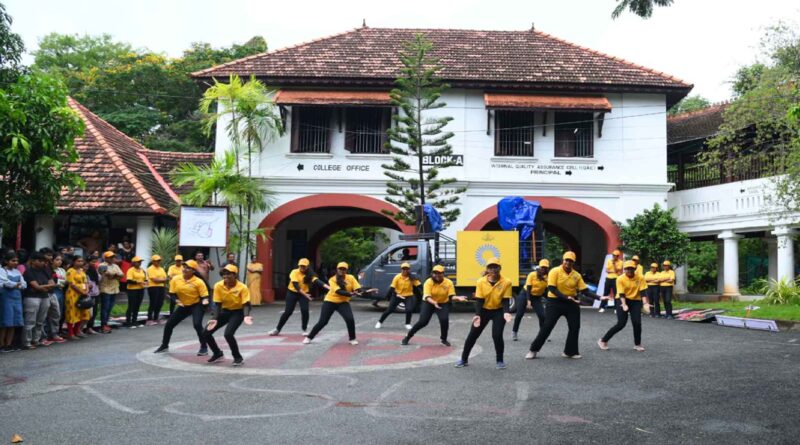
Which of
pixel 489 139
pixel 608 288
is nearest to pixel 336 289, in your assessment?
pixel 608 288

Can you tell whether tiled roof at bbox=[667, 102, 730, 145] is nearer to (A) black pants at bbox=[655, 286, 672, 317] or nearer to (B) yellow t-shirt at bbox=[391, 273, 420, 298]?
(A) black pants at bbox=[655, 286, 672, 317]

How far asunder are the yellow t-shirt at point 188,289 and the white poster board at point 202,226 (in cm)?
903

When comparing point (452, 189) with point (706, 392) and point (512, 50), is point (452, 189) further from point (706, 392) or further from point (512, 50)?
point (706, 392)

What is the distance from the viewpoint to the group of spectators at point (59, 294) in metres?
12.1

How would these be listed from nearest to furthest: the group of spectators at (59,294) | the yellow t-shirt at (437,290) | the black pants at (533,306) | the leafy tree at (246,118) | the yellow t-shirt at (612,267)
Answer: the yellow t-shirt at (437,290) < the group of spectators at (59,294) < the black pants at (533,306) < the yellow t-shirt at (612,267) < the leafy tree at (246,118)

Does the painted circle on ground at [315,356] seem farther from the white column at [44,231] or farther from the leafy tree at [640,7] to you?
the white column at [44,231]

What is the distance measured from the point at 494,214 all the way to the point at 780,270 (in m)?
8.38

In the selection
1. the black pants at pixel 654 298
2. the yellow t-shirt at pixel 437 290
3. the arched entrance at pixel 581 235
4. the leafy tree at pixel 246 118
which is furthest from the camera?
the arched entrance at pixel 581 235

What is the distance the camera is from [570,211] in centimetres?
2352

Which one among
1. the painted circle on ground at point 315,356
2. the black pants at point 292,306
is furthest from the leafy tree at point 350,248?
the painted circle on ground at point 315,356

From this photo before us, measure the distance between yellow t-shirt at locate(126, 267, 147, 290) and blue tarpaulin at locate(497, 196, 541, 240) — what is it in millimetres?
9770

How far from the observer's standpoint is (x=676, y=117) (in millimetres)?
28016

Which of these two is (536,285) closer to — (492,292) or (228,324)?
(492,292)

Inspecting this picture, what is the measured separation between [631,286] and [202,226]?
482 inches
